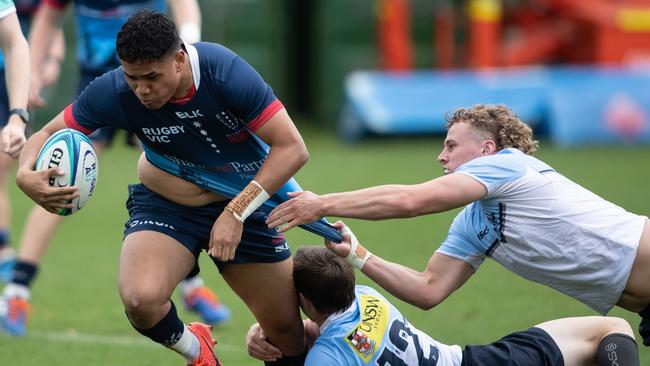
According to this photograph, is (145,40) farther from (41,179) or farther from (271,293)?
(271,293)

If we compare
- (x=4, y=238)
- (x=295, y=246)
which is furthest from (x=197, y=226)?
(x=295, y=246)

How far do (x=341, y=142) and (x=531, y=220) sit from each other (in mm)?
12303

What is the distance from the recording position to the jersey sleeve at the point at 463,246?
5.05 meters

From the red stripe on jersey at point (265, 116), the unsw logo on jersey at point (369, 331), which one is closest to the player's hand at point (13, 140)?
the red stripe on jersey at point (265, 116)

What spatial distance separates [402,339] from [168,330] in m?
1.10

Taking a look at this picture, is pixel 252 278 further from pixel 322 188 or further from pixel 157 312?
pixel 322 188

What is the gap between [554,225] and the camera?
466cm

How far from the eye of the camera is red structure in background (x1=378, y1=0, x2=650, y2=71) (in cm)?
1764

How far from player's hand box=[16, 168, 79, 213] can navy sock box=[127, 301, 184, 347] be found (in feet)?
2.22

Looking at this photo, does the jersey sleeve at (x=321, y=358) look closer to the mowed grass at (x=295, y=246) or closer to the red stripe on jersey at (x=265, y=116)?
the red stripe on jersey at (x=265, y=116)

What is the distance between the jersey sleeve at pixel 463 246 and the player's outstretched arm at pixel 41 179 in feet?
5.74

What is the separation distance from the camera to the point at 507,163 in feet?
15.2

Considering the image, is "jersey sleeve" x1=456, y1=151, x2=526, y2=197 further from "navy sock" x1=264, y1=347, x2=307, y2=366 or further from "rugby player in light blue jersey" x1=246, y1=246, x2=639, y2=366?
"navy sock" x1=264, y1=347, x2=307, y2=366

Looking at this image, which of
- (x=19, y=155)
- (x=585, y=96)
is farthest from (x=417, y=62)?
(x=19, y=155)
